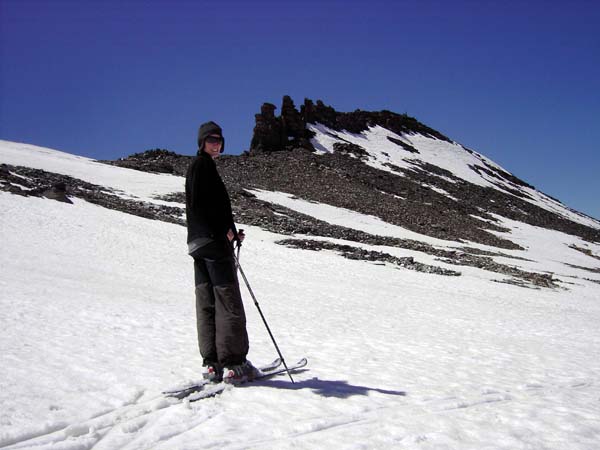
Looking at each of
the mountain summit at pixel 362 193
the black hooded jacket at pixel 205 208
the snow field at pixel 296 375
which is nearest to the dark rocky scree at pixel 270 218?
the mountain summit at pixel 362 193

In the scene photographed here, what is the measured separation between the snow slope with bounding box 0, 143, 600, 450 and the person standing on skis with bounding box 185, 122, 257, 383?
398 millimetres

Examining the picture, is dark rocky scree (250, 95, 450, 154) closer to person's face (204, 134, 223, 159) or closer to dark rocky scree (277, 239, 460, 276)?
dark rocky scree (277, 239, 460, 276)

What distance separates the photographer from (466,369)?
7.00 m

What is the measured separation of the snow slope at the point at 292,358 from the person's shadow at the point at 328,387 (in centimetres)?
3

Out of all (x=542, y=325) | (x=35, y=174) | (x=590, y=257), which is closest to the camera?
(x=542, y=325)

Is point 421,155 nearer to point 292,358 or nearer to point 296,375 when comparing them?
point 292,358

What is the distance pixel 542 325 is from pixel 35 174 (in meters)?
36.7

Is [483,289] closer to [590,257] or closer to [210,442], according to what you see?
[210,442]

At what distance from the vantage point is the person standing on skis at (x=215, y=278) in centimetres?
533

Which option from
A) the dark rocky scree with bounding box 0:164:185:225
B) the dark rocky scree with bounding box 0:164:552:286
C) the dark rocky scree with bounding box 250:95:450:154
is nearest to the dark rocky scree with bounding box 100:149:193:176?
the dark rocky scree with bounding box 250:95:450:154

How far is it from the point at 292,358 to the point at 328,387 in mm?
1714

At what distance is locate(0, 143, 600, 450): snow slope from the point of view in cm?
408

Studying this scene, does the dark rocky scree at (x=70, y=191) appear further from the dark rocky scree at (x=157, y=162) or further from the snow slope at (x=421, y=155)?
the snow slope at (x=421, y=155)

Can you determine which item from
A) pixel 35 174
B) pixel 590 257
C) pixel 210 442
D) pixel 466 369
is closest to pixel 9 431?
pixel 210 442
